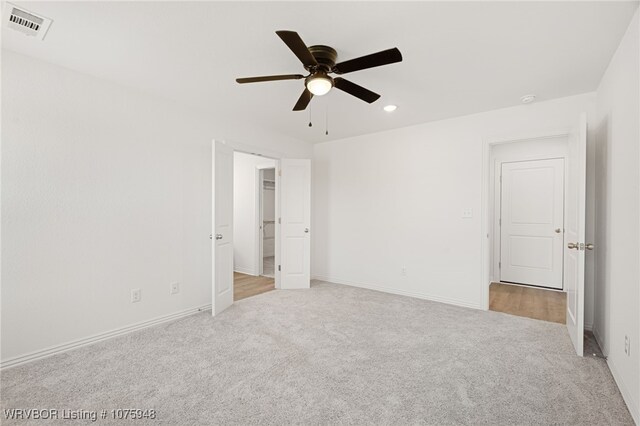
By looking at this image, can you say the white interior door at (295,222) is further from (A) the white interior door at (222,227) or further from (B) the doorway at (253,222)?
(A) the white interior door at (222,227)

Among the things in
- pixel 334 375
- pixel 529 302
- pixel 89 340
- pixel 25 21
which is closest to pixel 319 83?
pixel 25 21

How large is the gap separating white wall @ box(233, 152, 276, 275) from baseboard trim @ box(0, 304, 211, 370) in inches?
86.1

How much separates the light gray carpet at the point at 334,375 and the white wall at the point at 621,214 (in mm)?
242

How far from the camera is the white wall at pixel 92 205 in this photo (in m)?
2.30

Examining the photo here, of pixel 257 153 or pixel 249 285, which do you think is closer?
pixel 257 153

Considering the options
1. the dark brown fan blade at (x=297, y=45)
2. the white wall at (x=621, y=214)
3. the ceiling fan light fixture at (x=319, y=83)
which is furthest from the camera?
the ceiling fan light fixture at (x=319, y=83)

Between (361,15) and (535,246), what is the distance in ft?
15.6

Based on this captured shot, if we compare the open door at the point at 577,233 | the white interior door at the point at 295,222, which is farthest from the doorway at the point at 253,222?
the open door at the point at 577,233

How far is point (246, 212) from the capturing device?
5781 millimetres

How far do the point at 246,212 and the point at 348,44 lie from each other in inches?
165

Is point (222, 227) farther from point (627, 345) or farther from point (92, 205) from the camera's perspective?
point (627, 345)

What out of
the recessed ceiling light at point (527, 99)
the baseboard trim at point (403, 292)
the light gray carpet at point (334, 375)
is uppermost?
the recessed ceiling light at point (527, 99)

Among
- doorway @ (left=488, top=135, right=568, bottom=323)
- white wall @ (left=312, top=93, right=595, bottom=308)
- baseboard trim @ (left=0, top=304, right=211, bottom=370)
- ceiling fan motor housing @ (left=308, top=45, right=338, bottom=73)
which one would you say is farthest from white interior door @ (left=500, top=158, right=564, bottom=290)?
baseboard trim @ (left=0, top=304, right=211, bottom=370)

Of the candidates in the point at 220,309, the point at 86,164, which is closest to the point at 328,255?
the point at 220,309
